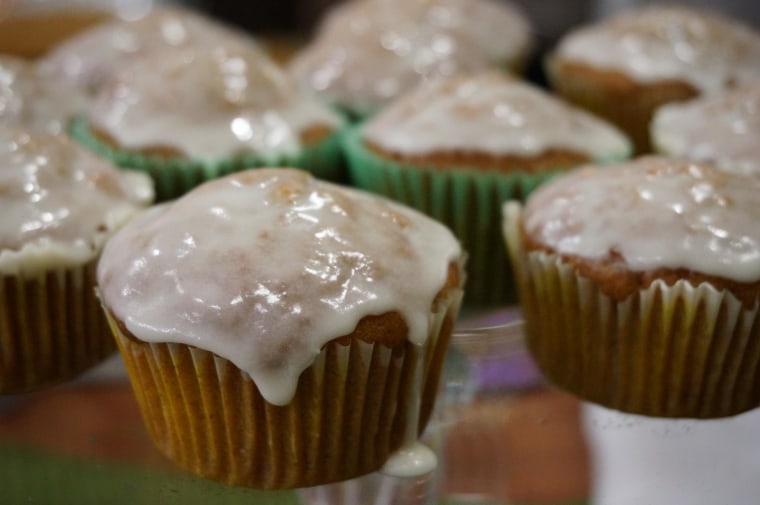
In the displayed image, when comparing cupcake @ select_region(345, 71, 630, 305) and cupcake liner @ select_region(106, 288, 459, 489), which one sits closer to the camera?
cupcake liner @ select_region(106, 288, 459, 489)

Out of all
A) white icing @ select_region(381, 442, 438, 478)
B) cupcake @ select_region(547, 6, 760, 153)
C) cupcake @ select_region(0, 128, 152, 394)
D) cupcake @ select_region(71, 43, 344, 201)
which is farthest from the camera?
cupcake @ select_region(547, 6, 760, 153)

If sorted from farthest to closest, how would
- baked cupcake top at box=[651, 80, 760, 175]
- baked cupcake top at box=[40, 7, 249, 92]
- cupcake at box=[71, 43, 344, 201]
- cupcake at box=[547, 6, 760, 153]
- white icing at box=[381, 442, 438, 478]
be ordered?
baked cupcake top at box=[40, 7, 249, 92], cupcake at box=[547, 6, 760, 153], cupcake at box=[71, 43, 344, 201], baked cupcake top at box=[651, 80, 760, 175], white icing at box=[381, 442, 438, 478]

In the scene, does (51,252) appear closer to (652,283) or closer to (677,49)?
(652,283)

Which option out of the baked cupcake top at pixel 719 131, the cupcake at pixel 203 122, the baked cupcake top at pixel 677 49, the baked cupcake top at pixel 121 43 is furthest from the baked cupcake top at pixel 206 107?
the baked cupcake top at pixel 677 49

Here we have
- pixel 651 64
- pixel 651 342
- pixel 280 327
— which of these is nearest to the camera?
pixel 280 327

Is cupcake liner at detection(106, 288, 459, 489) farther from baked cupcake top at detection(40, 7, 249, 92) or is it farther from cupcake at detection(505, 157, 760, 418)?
baked cupcake top at detection(40, 7, 249, 92)

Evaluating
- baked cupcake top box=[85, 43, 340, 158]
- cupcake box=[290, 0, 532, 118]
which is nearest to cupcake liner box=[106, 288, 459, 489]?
baked cupcake top box=[85, 43, 340, 158]

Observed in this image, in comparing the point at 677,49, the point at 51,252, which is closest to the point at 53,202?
the point at 51,252

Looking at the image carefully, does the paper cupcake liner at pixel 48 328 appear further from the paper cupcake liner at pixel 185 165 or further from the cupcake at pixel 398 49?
the cupcake at pixel 398 49
